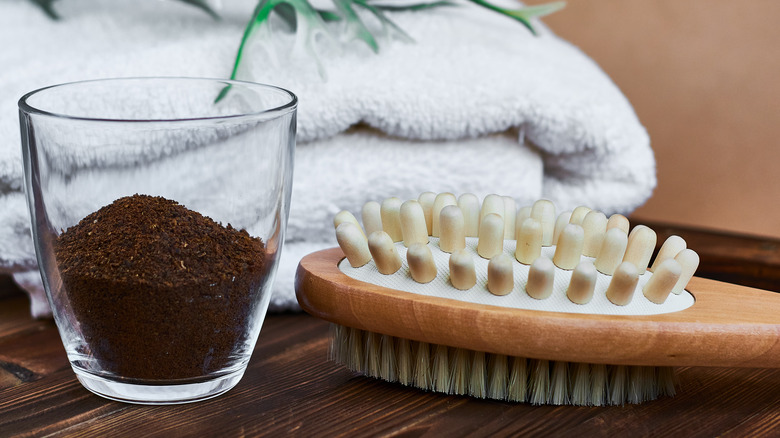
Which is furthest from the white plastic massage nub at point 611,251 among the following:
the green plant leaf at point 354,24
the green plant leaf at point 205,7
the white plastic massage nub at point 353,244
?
the green plant leaf at point 205,7

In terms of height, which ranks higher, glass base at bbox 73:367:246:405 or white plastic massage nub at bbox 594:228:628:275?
white plastic massage nub at bbox 594:228:628:275

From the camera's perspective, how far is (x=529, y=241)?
349 millimetres

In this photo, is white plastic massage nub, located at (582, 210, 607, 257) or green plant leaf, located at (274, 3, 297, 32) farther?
green plant leaf, located at (274, 3, 297, 32)

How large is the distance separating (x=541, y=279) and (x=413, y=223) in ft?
0.24

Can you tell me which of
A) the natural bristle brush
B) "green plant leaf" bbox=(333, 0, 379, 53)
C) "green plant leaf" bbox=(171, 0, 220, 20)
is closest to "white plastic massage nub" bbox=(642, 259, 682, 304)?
the natural bristle brush

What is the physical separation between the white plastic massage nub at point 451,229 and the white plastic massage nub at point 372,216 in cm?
4

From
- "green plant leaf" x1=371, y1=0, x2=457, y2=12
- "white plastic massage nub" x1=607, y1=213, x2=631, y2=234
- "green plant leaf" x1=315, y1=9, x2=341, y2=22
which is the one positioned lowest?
"white plastic massage nub" x1=607, y1=213, x2=631, y2=234

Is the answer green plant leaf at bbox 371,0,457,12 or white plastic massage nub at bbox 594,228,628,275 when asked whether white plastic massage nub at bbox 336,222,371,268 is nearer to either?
white plastic massage nub at bbox 594,228,628,275

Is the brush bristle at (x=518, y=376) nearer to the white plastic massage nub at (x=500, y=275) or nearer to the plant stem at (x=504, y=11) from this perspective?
the white plastic massage nub at (x=500, y=275)

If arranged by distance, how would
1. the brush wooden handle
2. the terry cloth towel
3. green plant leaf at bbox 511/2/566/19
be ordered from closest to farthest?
the brush wooden handle < the terry cloth towel < green plant leaf at bbox 511/2/566/19

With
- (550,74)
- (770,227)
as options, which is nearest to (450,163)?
(550,74)

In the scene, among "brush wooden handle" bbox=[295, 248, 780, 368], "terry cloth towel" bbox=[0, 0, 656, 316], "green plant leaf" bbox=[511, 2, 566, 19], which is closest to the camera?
"brush wooden handle" bbox=[295, 248, 780, 368]

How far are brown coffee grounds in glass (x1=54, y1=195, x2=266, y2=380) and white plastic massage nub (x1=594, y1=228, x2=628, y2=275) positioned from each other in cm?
16

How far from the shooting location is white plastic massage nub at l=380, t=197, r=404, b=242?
384 millimetres
